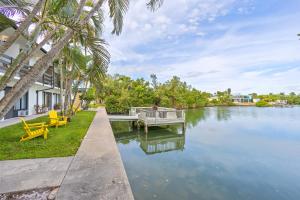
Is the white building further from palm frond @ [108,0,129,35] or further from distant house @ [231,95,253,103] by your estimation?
distant house @ [231,95,253,103]

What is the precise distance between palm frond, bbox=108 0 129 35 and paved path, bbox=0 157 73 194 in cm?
367

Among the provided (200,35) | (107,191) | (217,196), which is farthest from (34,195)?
(200,35)

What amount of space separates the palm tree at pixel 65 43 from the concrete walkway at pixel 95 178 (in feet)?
6.18

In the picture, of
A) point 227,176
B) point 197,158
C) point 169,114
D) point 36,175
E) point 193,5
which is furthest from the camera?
point 169,114

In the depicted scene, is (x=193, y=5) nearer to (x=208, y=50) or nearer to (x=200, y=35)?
(x=200, y=35)

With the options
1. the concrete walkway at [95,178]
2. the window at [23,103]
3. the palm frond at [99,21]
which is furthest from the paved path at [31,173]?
the window at [23,103]

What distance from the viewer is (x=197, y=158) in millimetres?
8234

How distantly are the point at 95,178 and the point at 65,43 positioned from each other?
8.78ft

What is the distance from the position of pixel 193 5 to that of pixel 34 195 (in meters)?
11.7

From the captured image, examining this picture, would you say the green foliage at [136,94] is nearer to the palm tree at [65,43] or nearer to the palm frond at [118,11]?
the palm frond at [118,11]

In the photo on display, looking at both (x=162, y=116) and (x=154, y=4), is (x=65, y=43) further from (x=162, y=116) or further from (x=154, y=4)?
A: (x=162, y=116)

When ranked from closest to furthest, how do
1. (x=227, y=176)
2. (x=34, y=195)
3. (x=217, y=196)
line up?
(x=34, y=195) → (x=217, y=196) → (x=227, y=176)

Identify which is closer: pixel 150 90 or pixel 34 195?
pixel 34 195

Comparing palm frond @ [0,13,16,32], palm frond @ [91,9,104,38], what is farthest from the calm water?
palm frond @ [91,9,104,38]
